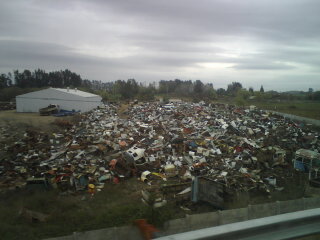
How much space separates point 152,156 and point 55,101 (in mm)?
17963

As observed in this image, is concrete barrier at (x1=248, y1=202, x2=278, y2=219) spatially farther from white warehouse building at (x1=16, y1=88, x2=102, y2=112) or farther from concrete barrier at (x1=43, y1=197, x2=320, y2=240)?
white warehouse building at (x1=16, y1=88, x2=102, y2=112)

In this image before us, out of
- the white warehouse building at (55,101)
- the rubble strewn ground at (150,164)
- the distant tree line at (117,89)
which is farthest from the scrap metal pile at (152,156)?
the distant tree line at (117,89)

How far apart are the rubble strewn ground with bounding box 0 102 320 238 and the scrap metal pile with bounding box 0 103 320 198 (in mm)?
31

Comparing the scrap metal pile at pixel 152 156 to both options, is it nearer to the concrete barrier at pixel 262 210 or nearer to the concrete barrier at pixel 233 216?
the concrete barrier at pixel 262 210

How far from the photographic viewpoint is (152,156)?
9219mm

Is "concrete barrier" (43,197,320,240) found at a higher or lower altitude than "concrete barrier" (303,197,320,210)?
lower

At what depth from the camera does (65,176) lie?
289 inches

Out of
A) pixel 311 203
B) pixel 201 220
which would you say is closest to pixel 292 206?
pixel 311 203

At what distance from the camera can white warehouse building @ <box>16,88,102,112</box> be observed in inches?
902

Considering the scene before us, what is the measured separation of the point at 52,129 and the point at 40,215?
10.7 meters

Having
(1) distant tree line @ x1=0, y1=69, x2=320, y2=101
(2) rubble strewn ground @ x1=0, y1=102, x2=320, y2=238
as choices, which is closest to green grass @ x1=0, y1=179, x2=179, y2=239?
(2) rubble strewn ground @ x1=0, y1=102, x2=320, y2=238

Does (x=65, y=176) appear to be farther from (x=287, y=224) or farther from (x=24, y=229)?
(x=287, y=224)

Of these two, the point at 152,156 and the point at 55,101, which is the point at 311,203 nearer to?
the point at 152,156

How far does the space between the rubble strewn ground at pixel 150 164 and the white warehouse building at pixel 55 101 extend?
9.00m
